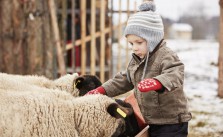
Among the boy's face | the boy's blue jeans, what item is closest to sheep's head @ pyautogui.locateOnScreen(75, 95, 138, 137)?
the boy's blue jeans

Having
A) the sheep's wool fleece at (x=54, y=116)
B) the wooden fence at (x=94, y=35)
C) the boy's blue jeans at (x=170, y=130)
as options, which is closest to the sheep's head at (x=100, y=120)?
the sheep's wool fleece at (x=54, y=116)

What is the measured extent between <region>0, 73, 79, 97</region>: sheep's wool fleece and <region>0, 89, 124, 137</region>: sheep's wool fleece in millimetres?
171

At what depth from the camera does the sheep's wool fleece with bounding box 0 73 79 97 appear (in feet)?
11.7

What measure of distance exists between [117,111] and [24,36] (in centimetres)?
496

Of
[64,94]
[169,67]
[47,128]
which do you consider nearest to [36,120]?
[47,128]

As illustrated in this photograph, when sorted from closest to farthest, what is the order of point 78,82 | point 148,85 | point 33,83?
point 148,85 → point 33,83 → point 78,82

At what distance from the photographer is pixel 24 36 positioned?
7.85m

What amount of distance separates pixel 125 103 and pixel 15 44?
476 centimetres

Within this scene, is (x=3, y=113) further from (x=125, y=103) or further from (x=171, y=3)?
(x=171, y=3)

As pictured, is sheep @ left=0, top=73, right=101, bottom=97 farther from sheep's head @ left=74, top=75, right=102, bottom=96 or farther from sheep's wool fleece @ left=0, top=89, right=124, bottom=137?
sheep's wool fleece @ left=0, top=89, right=124, bottom=137

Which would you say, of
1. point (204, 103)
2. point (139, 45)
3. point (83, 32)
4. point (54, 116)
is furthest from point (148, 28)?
point (83, 32)

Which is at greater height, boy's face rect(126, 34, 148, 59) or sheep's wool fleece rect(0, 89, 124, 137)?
boy's face rect(126, 34, 148, 59)

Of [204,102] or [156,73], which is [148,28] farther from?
[204,102]

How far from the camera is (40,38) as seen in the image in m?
7.90
